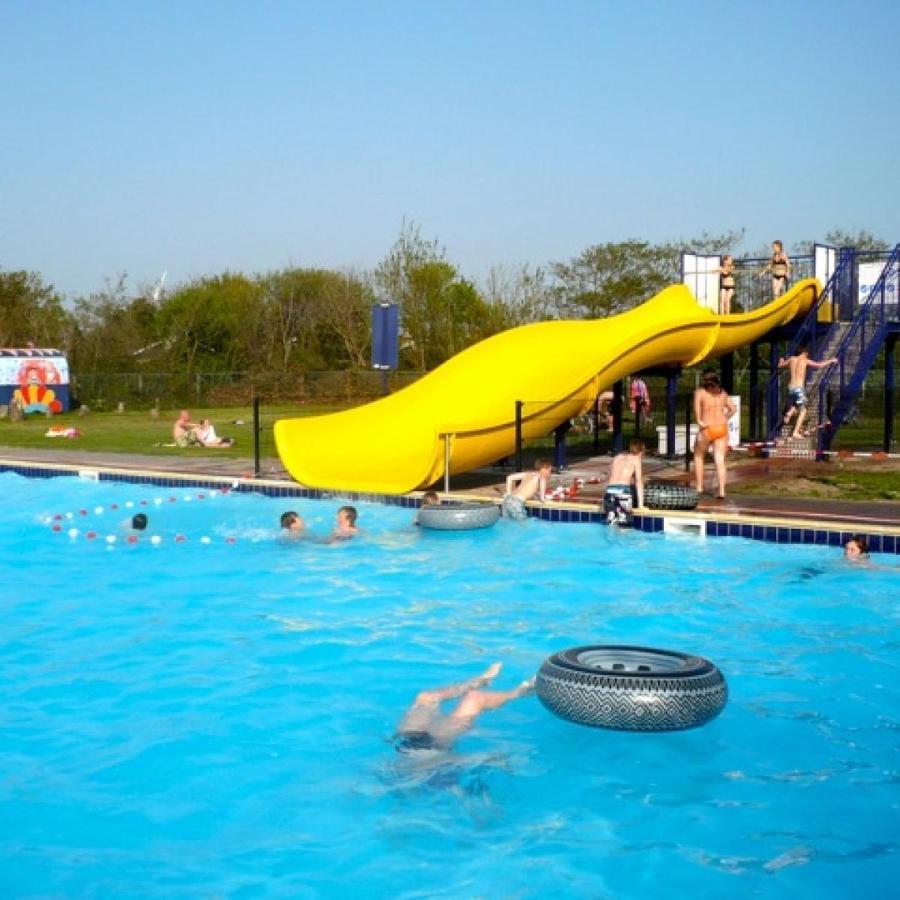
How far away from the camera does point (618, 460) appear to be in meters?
12.1

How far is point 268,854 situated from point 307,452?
9595 mm

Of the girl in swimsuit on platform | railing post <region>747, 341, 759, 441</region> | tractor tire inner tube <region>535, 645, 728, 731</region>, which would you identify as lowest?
tractor tire inner tube <region>535, 645, 728, 731</region>

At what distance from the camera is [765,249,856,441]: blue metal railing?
704 inches

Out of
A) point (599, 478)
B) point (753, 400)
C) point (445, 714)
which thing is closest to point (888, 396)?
point (753, 400)

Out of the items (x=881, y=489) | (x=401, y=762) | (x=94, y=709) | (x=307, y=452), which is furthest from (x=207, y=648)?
(x=881, y=489)

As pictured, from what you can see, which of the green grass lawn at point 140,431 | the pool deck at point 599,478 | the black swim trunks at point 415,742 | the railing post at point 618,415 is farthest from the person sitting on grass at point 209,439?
the black swim trunks at point 415,742

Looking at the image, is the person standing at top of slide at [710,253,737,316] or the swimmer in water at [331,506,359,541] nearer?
the swimmer in water at [331,506,359,541]

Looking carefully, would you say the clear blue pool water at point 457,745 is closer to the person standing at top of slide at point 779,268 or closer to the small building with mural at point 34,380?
the person standing at top of slide at point 779,268

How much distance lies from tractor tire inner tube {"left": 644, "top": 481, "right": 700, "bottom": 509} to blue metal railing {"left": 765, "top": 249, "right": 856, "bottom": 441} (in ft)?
20.5

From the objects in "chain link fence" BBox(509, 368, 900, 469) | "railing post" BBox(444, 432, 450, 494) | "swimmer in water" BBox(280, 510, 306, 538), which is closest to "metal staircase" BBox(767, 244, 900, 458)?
"chain link fence" BBox(509, 368, 900, 469)

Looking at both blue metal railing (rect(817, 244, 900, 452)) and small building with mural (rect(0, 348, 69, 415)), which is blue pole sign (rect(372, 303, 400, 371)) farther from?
small building with mural (rect(0, 348, 69, 415))

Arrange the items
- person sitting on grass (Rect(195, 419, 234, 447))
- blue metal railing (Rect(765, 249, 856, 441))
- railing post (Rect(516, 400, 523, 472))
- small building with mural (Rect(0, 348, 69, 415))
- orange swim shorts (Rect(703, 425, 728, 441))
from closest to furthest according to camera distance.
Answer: orange swim shorts (Rect(703, 425, 728, 441))
railing post (Rect(516, 400, 523, 472))
blue metal railing (Rect(765, 249, 856, 441))
person sitting on grass (Rect(195, 419, 234, 447))
small building with mural (Rect(0, 348, 69, 415))

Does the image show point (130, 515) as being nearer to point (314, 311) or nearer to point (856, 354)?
point (856, 354)

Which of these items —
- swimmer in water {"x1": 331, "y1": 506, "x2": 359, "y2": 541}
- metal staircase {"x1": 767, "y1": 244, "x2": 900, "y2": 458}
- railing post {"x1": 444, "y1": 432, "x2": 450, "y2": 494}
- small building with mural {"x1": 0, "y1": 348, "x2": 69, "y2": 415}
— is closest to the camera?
swimmer in water {"x1": 331, "y1": 506, "x2": 359, "y2": 541}
